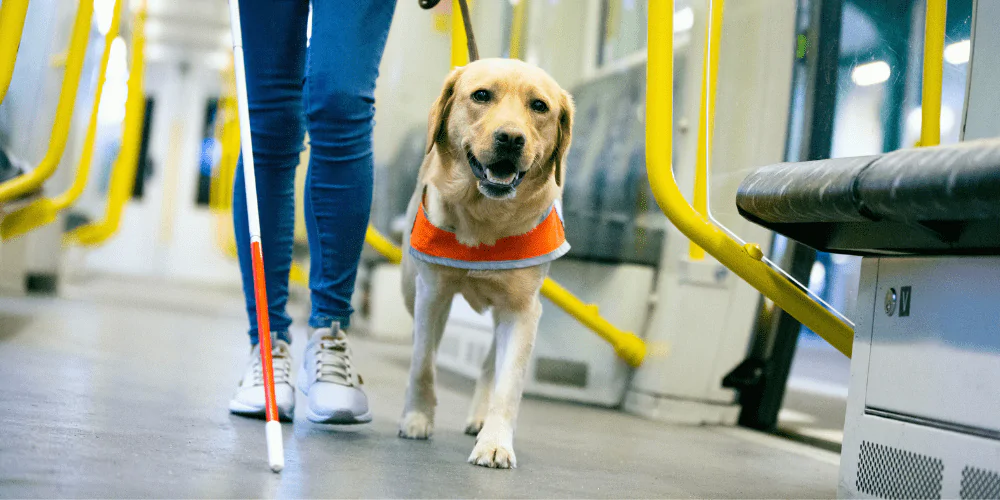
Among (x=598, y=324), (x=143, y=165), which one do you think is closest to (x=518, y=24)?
(x=598, y=324)

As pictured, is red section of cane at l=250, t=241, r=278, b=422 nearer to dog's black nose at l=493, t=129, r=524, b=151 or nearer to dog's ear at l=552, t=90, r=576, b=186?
dog's black nose at l=493, t=129, r=524, b=151

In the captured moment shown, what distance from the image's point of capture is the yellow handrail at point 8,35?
1869mm

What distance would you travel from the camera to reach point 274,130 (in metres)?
1.81

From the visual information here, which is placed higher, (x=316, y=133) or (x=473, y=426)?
(x=316, y=133)

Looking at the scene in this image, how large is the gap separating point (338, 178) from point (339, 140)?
78 mm

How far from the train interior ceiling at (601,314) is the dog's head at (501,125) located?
22 centimetres

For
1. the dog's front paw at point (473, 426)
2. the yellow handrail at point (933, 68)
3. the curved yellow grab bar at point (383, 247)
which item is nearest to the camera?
the yellow handrail at point (933, 68)

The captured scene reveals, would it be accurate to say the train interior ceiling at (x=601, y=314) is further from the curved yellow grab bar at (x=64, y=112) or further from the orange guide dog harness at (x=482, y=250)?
the orange guide dog harness at (x=482, y=250)

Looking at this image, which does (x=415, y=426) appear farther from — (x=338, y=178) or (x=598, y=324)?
(x=598, y=324)

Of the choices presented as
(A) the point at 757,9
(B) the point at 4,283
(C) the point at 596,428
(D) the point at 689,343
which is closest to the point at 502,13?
(A) the point at 757,9

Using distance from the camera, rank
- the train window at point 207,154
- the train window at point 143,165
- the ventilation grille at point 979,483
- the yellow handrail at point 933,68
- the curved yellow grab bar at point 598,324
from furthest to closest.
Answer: the train window at point 207,154 < the train window at point 143,165 < the curved yellow grab bar at point 598,324 < the yellow handrail at point 933,68 < the ventilation grille at point 979,483

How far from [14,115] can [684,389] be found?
3.39m

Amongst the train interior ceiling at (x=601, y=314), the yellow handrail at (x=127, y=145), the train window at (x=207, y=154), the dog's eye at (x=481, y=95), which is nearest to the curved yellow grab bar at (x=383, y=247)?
the train interior ceiling at (x=601, y=314)

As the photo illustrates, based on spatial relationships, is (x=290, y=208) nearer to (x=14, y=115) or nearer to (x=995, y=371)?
(x=995, y=371)
